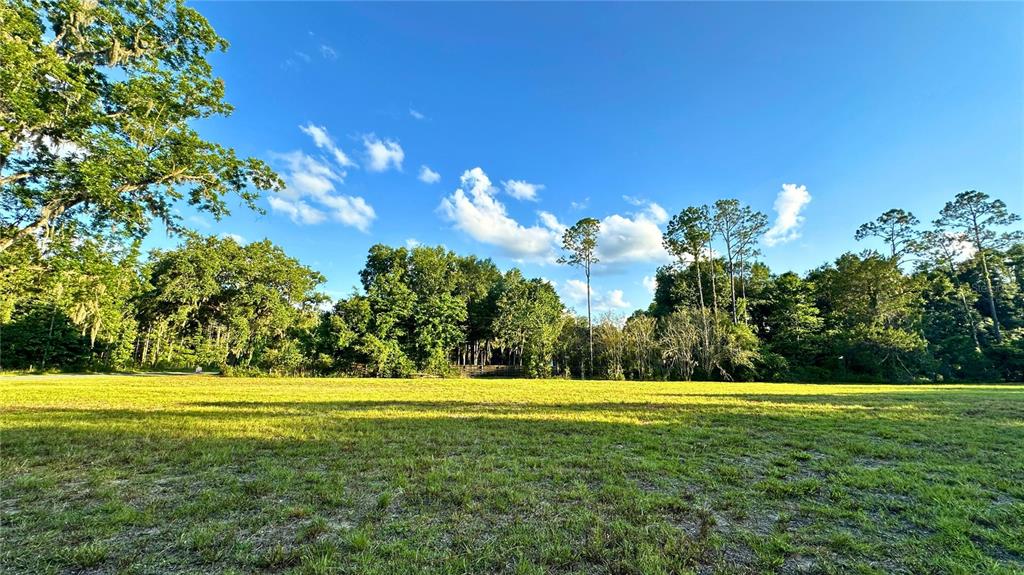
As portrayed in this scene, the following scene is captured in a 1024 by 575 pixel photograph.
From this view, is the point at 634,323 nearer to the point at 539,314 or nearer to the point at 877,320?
the point at 539,314

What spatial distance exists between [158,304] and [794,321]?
4370 centimetres

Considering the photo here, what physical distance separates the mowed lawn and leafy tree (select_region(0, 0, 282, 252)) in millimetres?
4568

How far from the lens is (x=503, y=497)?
3260 millimetres

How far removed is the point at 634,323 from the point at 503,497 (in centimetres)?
2297

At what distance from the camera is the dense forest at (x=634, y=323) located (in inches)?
917

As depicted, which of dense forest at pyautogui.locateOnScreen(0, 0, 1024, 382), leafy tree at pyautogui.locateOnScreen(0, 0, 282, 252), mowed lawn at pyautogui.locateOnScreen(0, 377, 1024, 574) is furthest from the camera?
dense forest at pyautogui.locateOnScreen(0, 0, 1024, 382)

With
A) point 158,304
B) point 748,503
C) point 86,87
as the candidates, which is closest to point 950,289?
point 748,503

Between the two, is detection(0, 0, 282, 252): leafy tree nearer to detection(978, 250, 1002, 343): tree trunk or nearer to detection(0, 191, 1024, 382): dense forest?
detection(0, 191, 1024, 382): dense forest

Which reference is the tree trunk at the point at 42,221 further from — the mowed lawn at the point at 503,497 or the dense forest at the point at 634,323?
the dense forest at the point at 634,323

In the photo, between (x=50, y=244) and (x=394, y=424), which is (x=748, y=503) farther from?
(x=50, y=244)

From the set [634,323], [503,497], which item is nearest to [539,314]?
[634,323]

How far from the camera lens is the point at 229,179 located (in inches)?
394

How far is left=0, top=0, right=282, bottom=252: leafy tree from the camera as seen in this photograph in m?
7.16

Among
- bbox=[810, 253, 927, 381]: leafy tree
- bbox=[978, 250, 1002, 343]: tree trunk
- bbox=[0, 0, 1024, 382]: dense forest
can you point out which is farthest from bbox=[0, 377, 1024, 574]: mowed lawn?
bbox=[978, 250, 1002, 343]: tree trunk
